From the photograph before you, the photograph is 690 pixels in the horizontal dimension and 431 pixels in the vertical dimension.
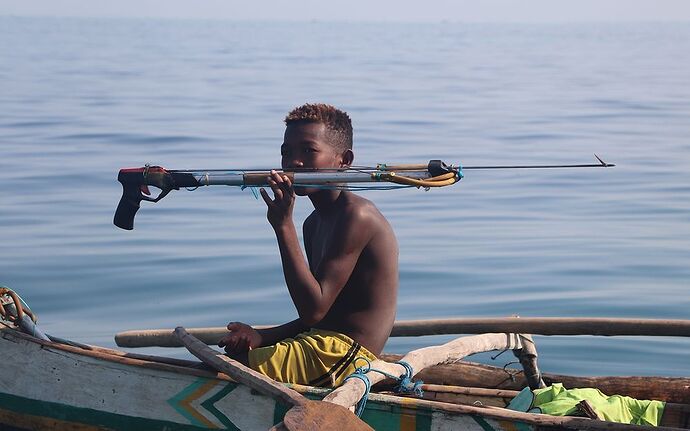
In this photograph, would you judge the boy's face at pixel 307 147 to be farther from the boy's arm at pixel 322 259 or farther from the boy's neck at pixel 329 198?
the boy's arm at pixel 322 259

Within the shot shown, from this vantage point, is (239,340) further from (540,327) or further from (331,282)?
(540,327)

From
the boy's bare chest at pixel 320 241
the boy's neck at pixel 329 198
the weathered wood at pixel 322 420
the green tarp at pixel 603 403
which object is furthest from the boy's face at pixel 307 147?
the green tarp at pixel 603 403

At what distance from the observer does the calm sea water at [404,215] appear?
9445mm

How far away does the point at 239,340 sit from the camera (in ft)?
17.3

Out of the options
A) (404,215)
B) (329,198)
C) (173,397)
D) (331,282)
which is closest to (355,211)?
(329,198)

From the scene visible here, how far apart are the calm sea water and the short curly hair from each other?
11.1 ft

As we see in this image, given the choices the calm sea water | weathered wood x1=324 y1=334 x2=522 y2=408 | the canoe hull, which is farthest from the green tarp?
the calm sea water

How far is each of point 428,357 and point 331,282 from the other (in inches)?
24.6

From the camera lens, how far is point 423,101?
31.9 m

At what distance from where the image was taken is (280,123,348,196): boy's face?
5234 mm

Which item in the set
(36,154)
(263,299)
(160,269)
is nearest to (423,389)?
(263,299)

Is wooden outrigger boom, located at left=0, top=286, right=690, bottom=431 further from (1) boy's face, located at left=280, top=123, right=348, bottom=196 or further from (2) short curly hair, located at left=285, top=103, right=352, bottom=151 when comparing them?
(2) short curly hair, located at left=285, top=103, right=352, bottom=151

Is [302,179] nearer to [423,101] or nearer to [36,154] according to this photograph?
[36,154]

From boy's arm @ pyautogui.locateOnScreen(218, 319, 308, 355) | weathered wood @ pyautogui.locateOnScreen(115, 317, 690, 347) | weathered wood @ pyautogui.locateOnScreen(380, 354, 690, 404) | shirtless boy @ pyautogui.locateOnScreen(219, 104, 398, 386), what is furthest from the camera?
weathered wood @ pyautogui.locateOnScreen(115, 317, 690, 347)
